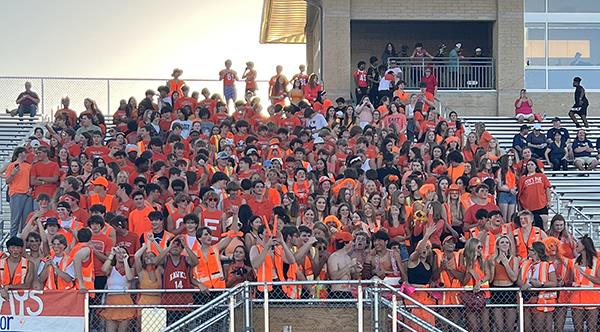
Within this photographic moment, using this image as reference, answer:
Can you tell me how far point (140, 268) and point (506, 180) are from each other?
6859mm

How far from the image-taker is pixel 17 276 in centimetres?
1664

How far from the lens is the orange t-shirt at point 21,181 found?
21.2 m

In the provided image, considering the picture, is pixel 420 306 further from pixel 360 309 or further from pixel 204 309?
pixel 204 309

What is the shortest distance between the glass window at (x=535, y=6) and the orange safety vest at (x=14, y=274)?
2000 cm

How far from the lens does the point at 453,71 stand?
32.8 m

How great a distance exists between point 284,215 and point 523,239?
3276 mm

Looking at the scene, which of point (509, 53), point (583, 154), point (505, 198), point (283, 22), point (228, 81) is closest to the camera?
point (505, 198)

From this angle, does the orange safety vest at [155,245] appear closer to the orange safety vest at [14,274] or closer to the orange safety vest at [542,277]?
the orange safety vest at [14,274]

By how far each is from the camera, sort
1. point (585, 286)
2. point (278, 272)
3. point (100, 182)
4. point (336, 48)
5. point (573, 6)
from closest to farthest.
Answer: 1. point (585, 286)
2. point (278, 272)
3. point (100, 182)
4. point (336, 48)
5. point (573, 6)

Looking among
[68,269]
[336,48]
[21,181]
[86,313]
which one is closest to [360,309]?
[86,313]

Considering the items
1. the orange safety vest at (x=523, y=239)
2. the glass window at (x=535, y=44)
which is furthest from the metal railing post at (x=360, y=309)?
the glass window at (x=535, y=44)

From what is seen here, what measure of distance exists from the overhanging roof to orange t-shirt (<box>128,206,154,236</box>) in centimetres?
2113

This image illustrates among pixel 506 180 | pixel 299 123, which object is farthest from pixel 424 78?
pixel 506 180

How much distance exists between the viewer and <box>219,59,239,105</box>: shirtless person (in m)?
30.1
